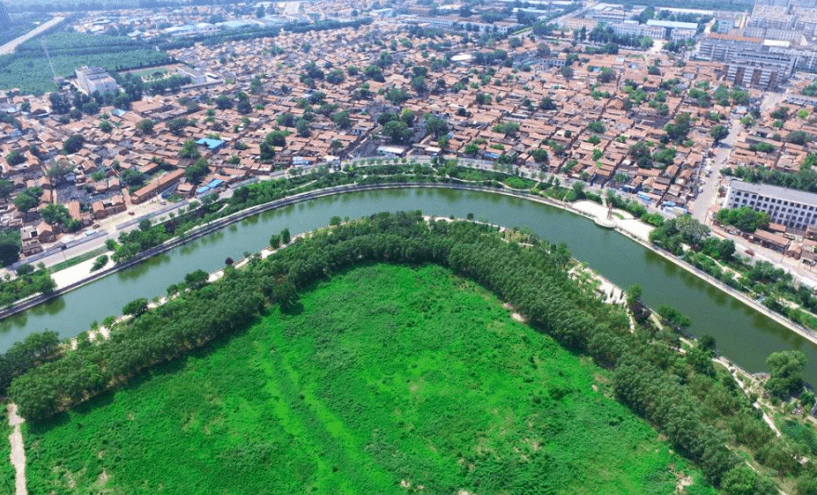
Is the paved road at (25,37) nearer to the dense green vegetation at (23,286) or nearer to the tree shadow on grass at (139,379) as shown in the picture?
the dense green vegetation at (23,286)

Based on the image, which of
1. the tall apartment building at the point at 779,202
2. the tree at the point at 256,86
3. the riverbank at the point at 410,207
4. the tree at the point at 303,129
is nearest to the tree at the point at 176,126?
the tree at the point at 303,129

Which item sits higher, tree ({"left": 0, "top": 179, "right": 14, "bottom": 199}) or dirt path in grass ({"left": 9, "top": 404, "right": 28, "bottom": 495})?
tree ({"left": 0, "top": 179, "right": 14, "bottom": 199})

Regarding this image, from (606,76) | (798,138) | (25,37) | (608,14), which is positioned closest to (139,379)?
(798,138)

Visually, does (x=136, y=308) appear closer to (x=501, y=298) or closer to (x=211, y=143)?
(x=501, y=298)

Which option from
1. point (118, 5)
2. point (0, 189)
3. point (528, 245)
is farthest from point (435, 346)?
point (118, 5)

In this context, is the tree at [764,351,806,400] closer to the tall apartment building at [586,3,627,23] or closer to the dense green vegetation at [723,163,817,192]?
the dense green vegetation at [723,163,817,192]

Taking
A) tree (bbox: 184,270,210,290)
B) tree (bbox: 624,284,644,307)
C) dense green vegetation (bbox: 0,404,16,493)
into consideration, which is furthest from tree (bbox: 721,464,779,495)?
tree (bbox: 184,270,210,290)

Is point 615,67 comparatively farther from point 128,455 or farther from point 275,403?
point 128,455
